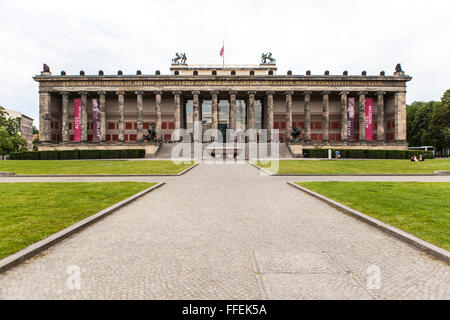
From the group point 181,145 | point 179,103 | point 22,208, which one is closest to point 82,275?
point 22,208

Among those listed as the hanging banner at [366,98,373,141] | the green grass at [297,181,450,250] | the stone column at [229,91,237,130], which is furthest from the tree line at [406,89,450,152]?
the green grass at [297,181,450,250]

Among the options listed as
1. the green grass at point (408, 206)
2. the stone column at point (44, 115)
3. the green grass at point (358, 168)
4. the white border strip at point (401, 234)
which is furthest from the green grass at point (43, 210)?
the stone column at point (44, 115)

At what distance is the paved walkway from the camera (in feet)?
12.4

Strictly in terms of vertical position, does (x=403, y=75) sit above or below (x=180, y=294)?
above

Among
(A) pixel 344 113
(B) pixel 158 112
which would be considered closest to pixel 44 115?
(B) pixel 158 112

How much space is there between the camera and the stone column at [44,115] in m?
55.4

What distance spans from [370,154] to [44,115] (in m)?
61.9

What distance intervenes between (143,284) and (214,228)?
3.23 metres

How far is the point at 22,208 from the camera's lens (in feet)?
28.3

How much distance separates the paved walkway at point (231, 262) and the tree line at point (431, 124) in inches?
2709

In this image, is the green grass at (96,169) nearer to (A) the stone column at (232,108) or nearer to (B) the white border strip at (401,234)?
(B) the white border strip at (401,234)

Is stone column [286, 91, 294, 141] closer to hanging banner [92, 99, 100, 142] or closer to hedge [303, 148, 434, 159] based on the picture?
hedge [303, 148, 434, 159]

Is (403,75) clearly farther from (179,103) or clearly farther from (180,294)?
(180,294)

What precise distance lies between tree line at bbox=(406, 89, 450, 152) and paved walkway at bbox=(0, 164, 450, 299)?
68817mm
